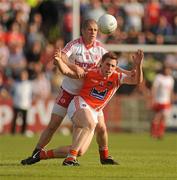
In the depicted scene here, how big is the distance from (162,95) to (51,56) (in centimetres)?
398

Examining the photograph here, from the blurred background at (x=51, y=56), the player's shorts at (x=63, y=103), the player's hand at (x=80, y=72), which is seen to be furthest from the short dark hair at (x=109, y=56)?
the blurred background at (x=51, y=56)

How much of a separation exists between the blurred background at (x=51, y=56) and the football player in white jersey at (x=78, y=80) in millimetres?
12985

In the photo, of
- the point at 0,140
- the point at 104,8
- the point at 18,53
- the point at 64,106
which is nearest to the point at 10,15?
the point at 18,53

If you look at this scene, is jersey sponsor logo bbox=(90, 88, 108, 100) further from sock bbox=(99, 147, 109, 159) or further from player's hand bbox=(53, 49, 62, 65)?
sock bbox=(99, 147, 109, 159)

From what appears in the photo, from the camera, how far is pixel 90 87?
41.6ft

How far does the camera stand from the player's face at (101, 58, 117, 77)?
1238 cm

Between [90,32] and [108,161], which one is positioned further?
[108,161]

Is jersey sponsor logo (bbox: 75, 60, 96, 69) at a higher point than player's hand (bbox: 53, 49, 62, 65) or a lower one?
lower

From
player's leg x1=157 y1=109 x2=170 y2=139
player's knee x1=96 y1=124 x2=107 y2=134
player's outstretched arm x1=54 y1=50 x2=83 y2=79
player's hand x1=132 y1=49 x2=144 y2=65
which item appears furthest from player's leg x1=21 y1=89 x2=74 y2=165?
player's leg x1=157 y1=109 x2=170 y2=139

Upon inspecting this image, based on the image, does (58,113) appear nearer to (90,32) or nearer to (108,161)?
(108,161)

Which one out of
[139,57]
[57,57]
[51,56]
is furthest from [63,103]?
[51,56]

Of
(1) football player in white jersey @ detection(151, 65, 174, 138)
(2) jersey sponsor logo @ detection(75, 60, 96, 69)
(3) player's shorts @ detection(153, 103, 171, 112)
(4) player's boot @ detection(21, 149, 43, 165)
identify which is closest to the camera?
(4) player's boot @ detection(21, 149, 43, 165)

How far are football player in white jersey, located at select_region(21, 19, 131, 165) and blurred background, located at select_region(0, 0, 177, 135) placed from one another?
12985 mm

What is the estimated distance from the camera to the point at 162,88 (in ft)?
89.3
